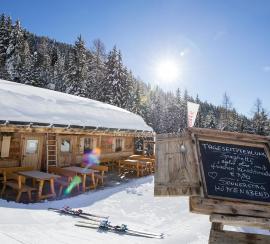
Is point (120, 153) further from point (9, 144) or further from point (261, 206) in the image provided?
point (261, 206)

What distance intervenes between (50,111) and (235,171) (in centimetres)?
1521

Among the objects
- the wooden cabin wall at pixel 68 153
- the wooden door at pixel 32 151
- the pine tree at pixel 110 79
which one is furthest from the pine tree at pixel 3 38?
the wooden door at pixel 32 151

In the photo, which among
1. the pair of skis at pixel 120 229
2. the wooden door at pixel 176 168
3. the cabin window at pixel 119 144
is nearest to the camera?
the wooden door at pixel 176 168

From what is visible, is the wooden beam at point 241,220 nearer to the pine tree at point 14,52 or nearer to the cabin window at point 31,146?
the cabin window at point 31,146

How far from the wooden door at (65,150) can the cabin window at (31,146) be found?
6.18 feet

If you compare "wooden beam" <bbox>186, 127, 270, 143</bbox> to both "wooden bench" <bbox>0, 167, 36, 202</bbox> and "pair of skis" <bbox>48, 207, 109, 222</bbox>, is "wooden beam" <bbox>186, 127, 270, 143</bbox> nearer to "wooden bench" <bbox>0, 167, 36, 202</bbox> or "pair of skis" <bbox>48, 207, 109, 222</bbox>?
"pair of skis" <bbox>48, 207, 109, 222</bbox>

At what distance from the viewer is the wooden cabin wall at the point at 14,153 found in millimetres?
16047

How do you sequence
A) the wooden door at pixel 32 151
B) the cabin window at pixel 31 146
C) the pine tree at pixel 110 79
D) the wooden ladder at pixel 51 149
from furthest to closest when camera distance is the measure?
the pine tree at pixel 110 79 < the wooden ladder at pixel 51 149 < the cabin window at pixel 31 146 < the wooden door at pixel 32 151

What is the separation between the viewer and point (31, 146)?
17.4 m

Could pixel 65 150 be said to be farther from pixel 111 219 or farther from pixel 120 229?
pixel 120 229

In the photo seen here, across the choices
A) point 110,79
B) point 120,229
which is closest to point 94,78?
point 110,79

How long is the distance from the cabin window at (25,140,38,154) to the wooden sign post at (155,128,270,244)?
13917 millimetres

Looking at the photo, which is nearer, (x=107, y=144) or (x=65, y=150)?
(x=65, y=150)

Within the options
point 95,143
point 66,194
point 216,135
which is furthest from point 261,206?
point 95,143
